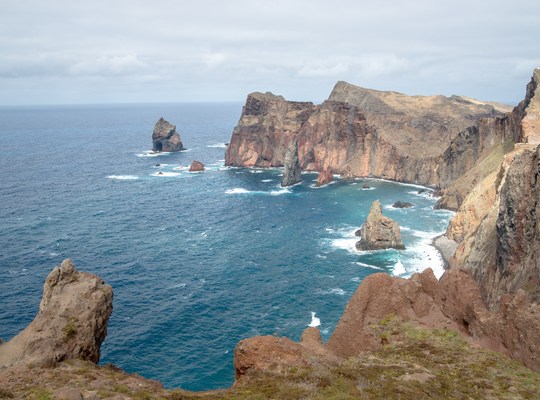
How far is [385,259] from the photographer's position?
9844 cm

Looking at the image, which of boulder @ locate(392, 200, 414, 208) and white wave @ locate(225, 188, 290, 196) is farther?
white wave @ locate(225, 188, 290, 196)

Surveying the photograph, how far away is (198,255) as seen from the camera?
101375mm

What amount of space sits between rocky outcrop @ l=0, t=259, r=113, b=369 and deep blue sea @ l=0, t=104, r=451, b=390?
79.4 feet

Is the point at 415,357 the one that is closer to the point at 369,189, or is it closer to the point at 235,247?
the point at 235,247

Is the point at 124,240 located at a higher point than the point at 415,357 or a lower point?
lower

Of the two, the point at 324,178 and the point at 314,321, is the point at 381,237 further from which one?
the point at 324,178

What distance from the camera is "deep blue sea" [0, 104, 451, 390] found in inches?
2719

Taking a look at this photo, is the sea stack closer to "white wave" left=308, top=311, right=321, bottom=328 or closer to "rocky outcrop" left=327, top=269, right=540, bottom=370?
"white wave" left=308, top=311, right=321, bottom=328

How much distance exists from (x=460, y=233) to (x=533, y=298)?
5816 cm

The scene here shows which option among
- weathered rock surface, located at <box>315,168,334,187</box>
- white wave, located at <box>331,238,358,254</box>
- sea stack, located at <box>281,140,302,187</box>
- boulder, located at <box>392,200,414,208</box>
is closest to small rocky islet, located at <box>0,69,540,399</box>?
white wave, located at <box>331,238,358,254</box>

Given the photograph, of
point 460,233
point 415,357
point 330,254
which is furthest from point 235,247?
point 415,357

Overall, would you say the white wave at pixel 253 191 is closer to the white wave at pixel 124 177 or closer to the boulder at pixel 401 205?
the boulder at pixel 401 205

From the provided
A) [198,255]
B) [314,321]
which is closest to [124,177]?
[198,255]

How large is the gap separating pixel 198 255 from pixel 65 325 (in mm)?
65795
